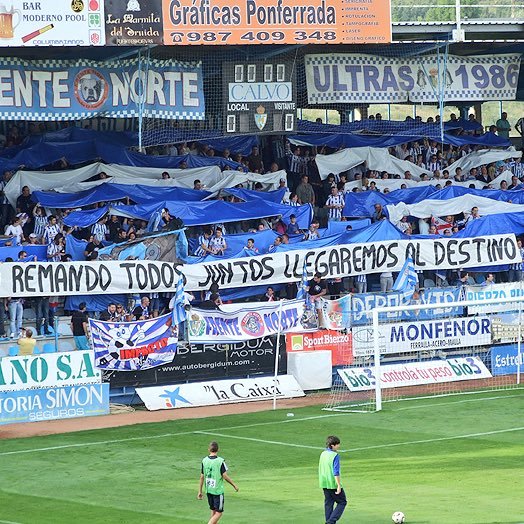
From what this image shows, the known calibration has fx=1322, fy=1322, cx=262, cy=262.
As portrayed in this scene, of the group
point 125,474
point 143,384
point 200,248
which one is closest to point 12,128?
point 200,248

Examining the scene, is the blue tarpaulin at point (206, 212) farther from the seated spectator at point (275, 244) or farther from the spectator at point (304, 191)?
the spectator at point (304, 191)

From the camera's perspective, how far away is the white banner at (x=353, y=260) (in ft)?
117

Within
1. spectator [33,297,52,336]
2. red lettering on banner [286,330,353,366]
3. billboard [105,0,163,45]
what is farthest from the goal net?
billboard [105,0,163,45]

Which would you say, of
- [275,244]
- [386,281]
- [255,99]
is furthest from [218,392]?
[255,99]

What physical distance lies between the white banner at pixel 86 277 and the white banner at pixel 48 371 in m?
2.98

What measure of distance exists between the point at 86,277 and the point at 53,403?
14.2 ft

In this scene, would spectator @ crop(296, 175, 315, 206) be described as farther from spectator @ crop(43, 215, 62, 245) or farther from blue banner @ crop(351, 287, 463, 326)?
spectator @ crop(43, 215, 62, 245)

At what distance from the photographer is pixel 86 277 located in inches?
1314

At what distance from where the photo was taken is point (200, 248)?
3628cm

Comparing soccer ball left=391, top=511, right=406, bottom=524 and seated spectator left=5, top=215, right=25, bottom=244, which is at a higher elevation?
seated spectator left=5, top=215, right=25, bottom=244

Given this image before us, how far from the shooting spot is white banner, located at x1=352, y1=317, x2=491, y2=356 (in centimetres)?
3422

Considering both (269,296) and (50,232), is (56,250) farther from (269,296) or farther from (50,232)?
(269,296)

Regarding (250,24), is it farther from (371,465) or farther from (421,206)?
(371,465)

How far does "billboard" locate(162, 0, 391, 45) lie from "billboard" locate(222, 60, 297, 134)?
1.93m
